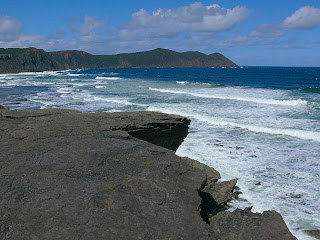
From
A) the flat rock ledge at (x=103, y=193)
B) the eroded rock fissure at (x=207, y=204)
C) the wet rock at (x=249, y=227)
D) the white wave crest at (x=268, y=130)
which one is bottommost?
the white wave crest at (x=268, y=130)

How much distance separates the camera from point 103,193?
4.68 meters

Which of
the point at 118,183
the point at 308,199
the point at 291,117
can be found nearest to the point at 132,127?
the point at 118,183

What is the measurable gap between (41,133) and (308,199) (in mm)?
8175

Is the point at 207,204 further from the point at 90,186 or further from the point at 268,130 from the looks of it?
the point at 268,130

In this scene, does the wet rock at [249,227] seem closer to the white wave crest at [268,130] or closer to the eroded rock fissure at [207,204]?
the eroded rock fissure at [207,204]

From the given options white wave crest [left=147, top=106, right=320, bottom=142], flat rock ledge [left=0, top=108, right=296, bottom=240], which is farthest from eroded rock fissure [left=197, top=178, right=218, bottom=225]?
white wave crest [left=147, top=106, right=320, bottom=142]

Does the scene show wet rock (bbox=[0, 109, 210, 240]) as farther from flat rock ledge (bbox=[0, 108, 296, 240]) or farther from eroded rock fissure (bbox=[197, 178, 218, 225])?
eroded rock fissure (bbox=[197, 178, 218, 225])

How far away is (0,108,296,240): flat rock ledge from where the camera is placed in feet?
13.3

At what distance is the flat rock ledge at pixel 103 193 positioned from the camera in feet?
13.3

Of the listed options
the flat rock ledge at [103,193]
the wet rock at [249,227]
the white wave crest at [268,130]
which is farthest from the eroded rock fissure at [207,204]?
the white wave crest at [268,130]

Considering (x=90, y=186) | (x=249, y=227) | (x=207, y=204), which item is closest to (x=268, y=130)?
(x=207, y=204)

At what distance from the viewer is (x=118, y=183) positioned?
500cm

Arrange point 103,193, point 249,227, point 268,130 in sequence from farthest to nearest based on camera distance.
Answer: point 268,130 < point 249,227 < point 103,193

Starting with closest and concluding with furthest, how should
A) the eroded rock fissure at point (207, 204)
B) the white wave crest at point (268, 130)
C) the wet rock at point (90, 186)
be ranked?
the wet rock at point (90, 186) → the eroded rock fissure at point (207, 204) → the white wave crest at point (268, 130)
